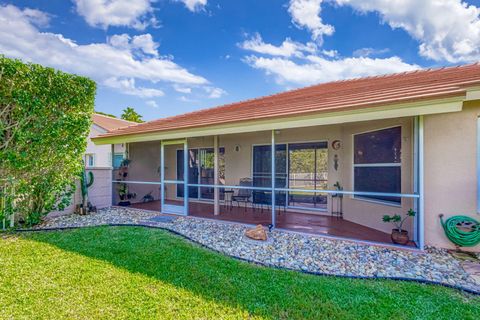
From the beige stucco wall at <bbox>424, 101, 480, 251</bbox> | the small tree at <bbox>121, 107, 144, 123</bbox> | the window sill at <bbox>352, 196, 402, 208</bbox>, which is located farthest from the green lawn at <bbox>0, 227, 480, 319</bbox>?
the small tree at <bbox>121, 107, 144, 123</bbox>

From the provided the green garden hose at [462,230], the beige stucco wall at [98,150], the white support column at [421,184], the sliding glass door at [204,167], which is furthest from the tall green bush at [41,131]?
the beige stucco wall at [98,150]

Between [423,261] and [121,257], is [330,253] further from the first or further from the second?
[121,257]

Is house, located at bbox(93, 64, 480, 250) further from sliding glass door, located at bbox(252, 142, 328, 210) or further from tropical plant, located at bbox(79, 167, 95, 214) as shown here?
tropical plant, located at bbox(79, 167, 95, 214)

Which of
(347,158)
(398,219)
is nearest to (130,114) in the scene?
(347,158)

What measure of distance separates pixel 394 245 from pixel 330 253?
1322 mm

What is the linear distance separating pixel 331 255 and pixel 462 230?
8.21ft

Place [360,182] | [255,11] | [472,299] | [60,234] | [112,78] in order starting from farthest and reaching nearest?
[112,78] → [255,11] → [360,182] → [60,234] → [472,299]

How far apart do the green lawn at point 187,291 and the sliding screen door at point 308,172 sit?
4692mm

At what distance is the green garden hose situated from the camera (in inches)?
179

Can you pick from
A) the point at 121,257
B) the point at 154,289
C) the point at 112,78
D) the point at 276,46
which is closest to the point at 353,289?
the point at 154,289

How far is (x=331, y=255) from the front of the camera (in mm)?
4543

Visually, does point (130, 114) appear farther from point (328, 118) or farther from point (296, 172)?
point (328, 118)

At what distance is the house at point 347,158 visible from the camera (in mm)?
4648

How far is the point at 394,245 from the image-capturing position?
4848 mm
